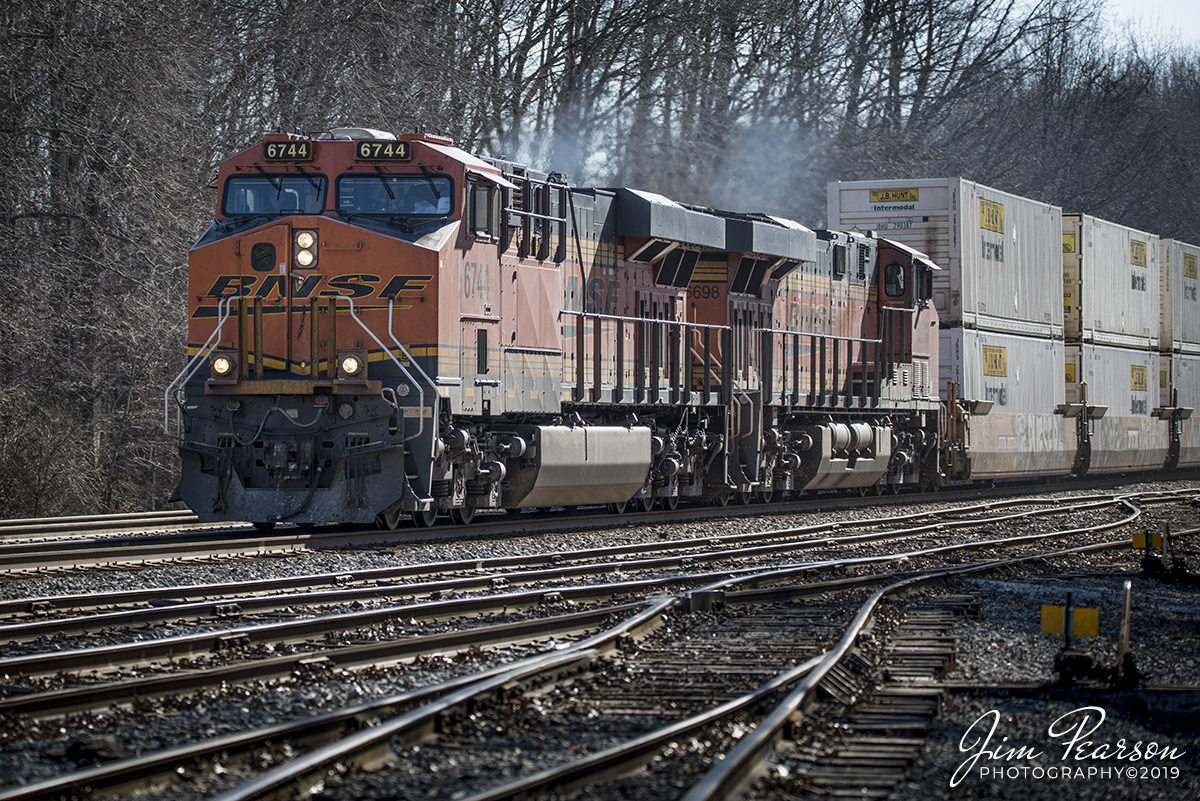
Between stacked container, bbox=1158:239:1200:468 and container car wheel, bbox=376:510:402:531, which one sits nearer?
container car wheel, bbox=376:510:402:531

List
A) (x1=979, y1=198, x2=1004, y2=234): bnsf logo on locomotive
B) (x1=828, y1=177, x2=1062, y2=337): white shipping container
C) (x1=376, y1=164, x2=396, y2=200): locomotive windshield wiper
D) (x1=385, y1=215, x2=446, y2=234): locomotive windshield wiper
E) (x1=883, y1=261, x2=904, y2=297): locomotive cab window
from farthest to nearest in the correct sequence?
(x1=979, y1=198, x2=1004, y2=234): bnsf logo on locomotive
(x1=828, y1=177, x2=1062, y2=337): white shipping container
(x1=883, y1=261, x2=904, y2=297): locomotive cab window
(x1=376, y1=164, x2=396, y2=200): locomotive windshield wiper
(x1=385, y1=215, x2=446, y2=234): locomotive windshield wiper

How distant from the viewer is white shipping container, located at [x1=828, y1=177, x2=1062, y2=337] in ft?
72.0

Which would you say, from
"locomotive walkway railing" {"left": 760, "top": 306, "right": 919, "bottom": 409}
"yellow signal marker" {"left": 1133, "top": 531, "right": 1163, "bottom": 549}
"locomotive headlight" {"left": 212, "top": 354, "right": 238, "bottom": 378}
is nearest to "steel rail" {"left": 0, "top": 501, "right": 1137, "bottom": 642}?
"yellow signal marker" {"left": 1133, "top": 531, "right": 1163, "bottom": 549}

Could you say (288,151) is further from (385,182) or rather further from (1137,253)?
(1137,253)

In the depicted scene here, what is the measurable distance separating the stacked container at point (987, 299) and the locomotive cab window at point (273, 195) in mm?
11730

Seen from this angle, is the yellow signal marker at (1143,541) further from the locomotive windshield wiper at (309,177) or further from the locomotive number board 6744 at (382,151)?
the locomotive windshield wiper at (309,177)

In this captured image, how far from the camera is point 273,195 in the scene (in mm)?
12555

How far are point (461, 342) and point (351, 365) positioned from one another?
3.35 ft

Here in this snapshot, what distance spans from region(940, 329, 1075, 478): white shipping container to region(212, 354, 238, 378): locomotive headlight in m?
13.1

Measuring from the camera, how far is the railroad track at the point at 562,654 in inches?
182

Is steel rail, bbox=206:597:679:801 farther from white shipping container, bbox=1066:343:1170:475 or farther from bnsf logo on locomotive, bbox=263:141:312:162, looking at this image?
white shipping container, bbox=1066:343:1170:475

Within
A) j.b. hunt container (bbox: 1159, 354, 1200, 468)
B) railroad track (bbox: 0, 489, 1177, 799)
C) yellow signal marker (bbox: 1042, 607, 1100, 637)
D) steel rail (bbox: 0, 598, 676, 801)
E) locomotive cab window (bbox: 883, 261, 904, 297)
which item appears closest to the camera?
steel rail (bbox: 0, 598, 676, 801)

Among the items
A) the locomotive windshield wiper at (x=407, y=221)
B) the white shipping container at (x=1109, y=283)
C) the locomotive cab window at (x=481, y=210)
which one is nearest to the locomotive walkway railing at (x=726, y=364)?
the locomotive cab window at (x=481, y=210)

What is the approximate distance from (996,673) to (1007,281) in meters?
17.4
